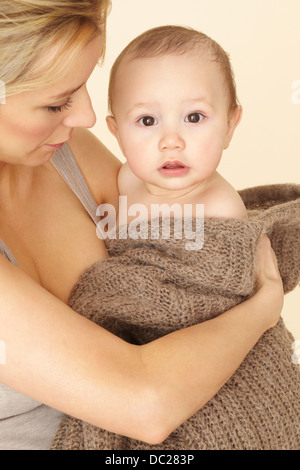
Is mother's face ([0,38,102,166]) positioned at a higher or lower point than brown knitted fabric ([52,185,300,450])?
higher

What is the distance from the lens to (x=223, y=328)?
117cm

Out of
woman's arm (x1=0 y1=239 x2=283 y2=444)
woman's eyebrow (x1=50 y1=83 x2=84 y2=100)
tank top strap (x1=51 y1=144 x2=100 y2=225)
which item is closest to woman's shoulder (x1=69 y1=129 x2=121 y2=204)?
tank top strap (x1=51 y1=144 x2=100 y2=225)

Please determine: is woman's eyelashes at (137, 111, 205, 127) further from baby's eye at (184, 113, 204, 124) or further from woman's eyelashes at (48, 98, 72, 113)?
woman's eyelashes at (48, 98, 72, 113)

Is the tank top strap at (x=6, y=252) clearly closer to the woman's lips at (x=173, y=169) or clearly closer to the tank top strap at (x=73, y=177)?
the tank top strap at (x=73, y=177)

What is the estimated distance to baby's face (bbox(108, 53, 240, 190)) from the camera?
52.6 inches

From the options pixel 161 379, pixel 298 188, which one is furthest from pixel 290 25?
pixel 161 379

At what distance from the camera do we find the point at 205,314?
1253 mm

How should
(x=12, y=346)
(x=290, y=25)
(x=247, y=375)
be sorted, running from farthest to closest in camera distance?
→ (x=290, y=25) → (x=247, y=375) → (x=12, y=346)

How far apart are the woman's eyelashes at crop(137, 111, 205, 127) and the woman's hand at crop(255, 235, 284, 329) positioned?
0.98 ft

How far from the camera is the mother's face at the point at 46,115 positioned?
1.09 m

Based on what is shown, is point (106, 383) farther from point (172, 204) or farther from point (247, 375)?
point (172, 204)

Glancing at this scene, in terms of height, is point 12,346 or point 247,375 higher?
point 12,346

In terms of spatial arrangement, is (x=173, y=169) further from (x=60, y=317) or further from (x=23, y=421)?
(x=23, y=421)

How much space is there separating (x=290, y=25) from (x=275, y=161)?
56cm
